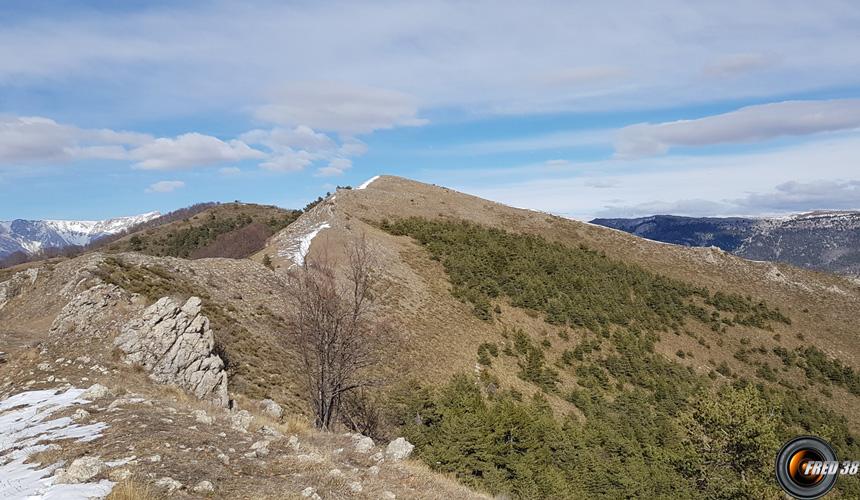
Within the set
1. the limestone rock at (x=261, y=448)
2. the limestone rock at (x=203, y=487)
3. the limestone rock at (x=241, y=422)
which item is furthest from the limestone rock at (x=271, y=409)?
the limestone rock at (x=203, y=487)

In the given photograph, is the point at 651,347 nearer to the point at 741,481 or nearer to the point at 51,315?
the point at 741,481

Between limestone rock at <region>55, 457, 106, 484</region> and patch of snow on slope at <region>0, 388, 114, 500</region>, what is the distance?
119mm

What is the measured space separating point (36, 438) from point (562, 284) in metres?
A: 42.6

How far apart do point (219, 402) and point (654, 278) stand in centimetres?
5050

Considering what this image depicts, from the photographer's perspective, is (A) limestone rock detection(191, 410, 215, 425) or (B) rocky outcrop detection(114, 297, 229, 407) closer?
(A) limestone rock detection(191, 410, 215, 425)

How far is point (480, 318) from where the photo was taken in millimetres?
36812

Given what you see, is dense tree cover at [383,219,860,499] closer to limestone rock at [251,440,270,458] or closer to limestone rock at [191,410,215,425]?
limestone rock at [251,440,270,458]

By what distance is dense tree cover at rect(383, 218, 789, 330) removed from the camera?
41.4 metres

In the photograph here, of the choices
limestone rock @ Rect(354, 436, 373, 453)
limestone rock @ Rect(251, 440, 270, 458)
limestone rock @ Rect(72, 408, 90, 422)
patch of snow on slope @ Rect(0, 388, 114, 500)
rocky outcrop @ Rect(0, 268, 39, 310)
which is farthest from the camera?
rocky outcrop @ Rect(0, 268, 39, 310)

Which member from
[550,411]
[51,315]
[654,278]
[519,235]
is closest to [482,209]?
[519,235]

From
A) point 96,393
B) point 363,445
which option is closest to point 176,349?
point 96,393

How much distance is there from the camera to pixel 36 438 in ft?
33.7

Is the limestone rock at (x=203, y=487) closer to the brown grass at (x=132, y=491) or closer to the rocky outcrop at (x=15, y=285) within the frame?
the brown grass at (x=132, y=491)

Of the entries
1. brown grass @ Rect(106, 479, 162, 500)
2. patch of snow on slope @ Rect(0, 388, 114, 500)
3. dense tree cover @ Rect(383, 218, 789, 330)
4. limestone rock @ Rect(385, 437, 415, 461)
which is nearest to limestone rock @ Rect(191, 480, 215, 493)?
brown grass @ Rect(106, 479, 162, 500)
